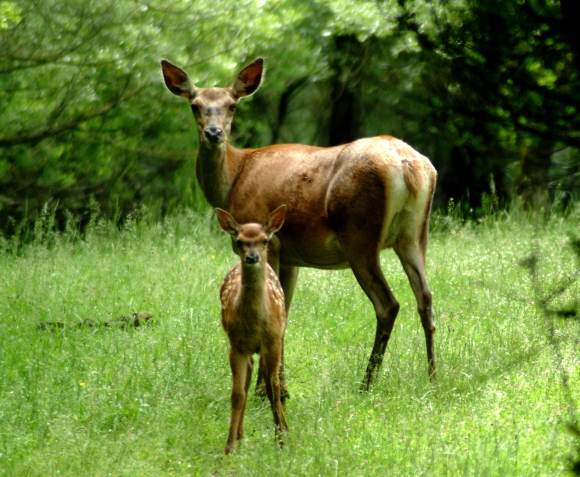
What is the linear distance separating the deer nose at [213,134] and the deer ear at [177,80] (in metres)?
0.61

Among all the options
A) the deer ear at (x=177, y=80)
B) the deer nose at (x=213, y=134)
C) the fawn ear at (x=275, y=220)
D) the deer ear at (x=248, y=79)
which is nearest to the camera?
the fawn ear at (x=275, y=220)

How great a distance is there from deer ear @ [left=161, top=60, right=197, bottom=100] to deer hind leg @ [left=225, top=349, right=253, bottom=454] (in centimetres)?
269

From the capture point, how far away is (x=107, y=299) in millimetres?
9086

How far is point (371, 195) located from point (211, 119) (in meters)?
1.45

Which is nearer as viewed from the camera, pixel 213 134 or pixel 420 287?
pixel 420 287

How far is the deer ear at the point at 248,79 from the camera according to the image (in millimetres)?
8008

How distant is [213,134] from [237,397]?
2.27 metres

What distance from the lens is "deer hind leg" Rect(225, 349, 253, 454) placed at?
227 inches

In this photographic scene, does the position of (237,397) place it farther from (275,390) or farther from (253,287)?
(253,287)

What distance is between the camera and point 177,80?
26.5 feet

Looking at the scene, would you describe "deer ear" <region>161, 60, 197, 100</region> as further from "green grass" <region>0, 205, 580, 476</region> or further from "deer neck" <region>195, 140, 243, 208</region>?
"green grass" <region>0, 205, 580, 476</region>

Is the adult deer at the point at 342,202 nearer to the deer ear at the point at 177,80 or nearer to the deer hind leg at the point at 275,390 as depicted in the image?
the deer ear at the point at 177,80

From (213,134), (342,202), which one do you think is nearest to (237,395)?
(342,202)

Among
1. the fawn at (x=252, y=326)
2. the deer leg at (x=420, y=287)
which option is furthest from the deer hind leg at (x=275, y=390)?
the deer leg at (x=420, y=287)
